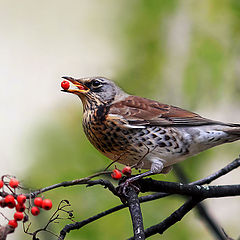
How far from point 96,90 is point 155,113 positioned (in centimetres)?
45

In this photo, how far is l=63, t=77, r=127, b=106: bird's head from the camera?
3324 millimetres

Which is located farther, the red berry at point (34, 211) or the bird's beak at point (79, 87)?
the bird's beak at point (79, 87)

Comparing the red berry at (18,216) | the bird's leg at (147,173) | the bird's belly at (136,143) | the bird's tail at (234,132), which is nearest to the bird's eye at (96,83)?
the bird's belly at (136,143)

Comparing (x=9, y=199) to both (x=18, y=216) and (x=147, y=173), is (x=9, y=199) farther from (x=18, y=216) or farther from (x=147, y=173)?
(x=147, y=173)

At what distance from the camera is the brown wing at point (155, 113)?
323 cm

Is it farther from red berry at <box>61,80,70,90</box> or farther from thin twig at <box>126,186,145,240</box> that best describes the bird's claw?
red berry at <box>61,80,70,90</box>

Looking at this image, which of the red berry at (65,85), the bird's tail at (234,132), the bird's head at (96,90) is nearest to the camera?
the red berry at (65,85)

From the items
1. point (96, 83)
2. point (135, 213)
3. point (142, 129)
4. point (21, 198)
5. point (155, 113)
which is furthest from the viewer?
point (96, 83)

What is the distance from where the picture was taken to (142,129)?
10.2 ft

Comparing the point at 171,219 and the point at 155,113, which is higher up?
the point at 155,113

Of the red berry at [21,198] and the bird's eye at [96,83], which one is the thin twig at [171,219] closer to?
the red berry at [21,198]

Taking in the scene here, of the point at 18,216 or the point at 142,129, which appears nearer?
the point at 18,216

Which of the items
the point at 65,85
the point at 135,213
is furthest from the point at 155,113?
the point at 135,213

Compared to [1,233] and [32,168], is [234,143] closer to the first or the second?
[32,168]
